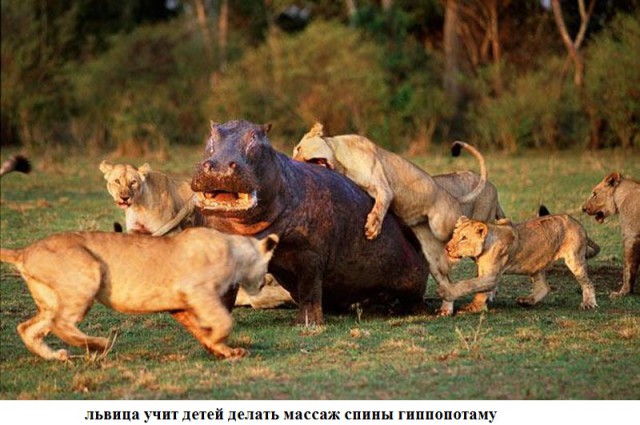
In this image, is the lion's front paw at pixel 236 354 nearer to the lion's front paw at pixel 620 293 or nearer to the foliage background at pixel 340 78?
the lion's front paw at pixel 620 293

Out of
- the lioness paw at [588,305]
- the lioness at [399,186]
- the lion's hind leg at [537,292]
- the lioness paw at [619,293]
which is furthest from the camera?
the lioness paw at [619,293]

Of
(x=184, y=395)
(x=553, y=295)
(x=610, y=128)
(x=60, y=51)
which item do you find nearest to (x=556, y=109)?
(x=610, y=128)

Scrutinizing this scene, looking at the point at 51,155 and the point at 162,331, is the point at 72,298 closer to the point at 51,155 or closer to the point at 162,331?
the point at 162,331

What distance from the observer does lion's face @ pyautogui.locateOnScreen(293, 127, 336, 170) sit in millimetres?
10273

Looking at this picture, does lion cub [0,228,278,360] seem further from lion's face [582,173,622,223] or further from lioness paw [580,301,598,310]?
lion's face [582,173,622,223]

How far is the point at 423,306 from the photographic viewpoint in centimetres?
1051

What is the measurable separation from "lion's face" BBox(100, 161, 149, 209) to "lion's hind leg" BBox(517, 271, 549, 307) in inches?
139

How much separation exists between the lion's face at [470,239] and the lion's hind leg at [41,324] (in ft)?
11.0

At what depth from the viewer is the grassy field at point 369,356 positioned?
23.6 ft

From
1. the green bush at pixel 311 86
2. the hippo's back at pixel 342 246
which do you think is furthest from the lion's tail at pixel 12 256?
the green bush at pixel 311 86

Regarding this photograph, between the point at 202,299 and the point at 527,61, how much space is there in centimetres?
3005

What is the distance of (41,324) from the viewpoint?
782 centimetres

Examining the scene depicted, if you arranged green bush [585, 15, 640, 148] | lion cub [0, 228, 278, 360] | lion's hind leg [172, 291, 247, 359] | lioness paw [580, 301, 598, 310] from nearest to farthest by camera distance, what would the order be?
1. lion cub [0, 228, 278, 360]
2. lion's hind leg [172, 291, 247, 359]
3. lioness paw [580, 301, 598, 310]
4. green bush [585, 15, 640, 148]

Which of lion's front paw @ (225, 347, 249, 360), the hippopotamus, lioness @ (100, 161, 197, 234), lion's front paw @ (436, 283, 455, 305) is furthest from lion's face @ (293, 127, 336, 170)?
lion's front paw @ (225, 347, 249, 360)
